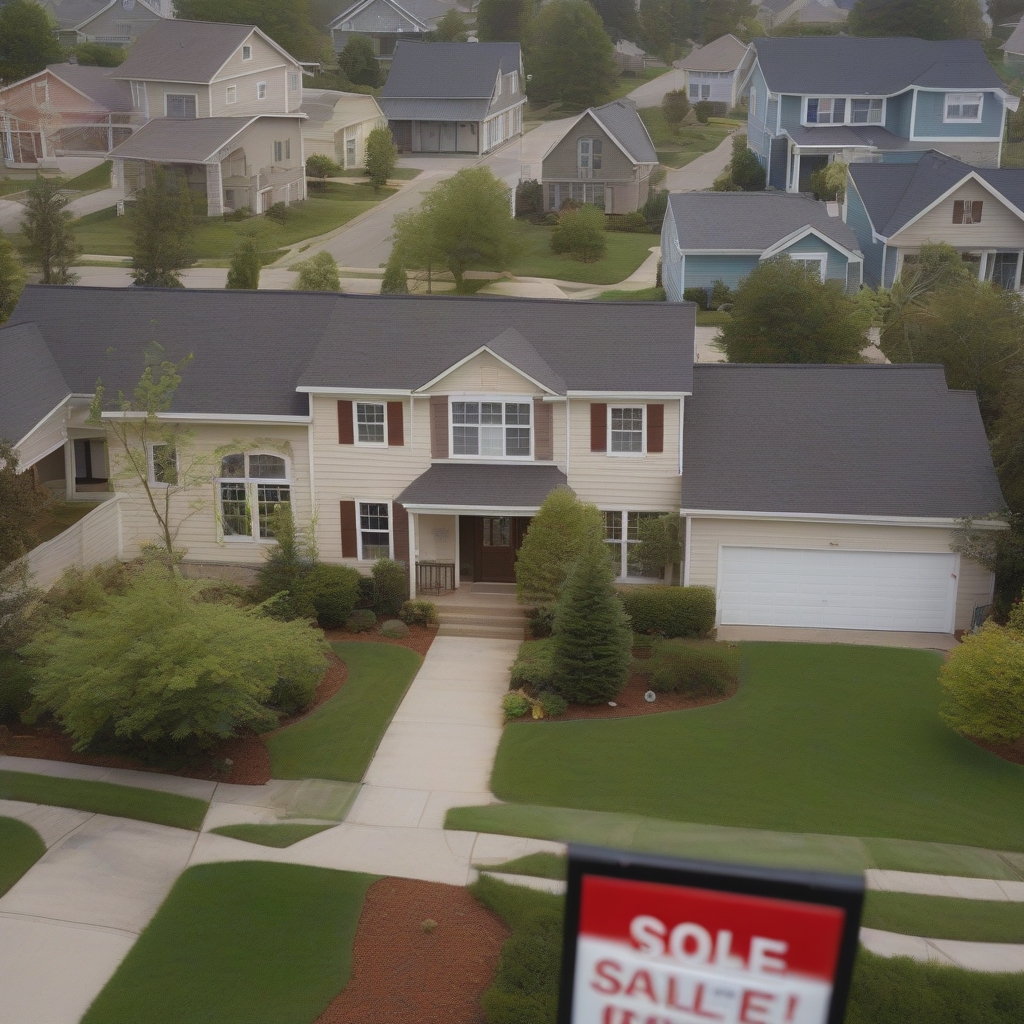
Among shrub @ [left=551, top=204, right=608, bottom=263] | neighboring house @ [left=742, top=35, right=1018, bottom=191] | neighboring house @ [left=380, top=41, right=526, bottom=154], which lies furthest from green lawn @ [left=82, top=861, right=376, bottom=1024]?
neighboring house @ [left=380, top=41, right=526, bottom=154]

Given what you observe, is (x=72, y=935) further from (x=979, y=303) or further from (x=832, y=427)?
(x=979, y=303)

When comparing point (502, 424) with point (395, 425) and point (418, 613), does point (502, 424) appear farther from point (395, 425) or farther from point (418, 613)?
point (418, 613)

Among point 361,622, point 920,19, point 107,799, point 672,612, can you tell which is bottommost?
point 361,622

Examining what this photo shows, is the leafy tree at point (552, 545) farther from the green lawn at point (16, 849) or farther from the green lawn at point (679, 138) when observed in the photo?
the green lawn at point (679, 138)

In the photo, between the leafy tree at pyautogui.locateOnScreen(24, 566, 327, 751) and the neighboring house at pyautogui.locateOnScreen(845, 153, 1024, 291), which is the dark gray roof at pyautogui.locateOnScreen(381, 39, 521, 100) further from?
the leafy tree at pyautogui.locateOnScreen(24, 566, 327, 751)

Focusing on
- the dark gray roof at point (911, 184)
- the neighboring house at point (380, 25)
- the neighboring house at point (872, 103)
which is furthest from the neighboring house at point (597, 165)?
the neighboring house at point (380, 25)

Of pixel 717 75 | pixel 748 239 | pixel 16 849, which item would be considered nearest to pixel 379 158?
pixel 748 239

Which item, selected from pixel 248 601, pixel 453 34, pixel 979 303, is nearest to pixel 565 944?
pixel 248 601
